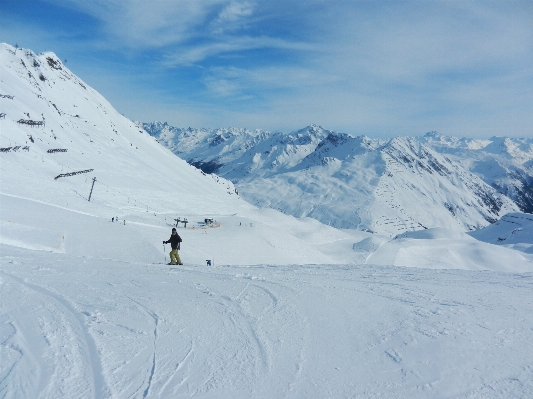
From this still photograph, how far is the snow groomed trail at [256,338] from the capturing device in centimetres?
514

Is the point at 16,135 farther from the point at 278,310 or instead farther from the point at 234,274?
the point at 278,310

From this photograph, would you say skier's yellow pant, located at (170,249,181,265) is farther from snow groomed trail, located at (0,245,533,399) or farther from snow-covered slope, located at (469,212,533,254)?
snow-covered slope, located at (469,212,533,254)

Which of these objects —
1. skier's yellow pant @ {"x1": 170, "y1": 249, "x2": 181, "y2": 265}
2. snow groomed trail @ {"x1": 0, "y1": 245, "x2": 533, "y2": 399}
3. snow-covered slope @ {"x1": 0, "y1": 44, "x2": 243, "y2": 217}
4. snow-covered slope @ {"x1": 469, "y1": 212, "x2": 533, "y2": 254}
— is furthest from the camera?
snow-covered slope @ {"x1": 469, "y1": 212, "x2": 533, "y2": 254}

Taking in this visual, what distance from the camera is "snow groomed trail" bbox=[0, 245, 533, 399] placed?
5141 mm

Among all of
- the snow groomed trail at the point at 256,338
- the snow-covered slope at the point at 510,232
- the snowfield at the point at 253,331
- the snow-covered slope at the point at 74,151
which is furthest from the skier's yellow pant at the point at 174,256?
the snow-covered slope at the point at 510,232

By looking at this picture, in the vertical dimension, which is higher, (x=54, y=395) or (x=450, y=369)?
(x=450, y=369)

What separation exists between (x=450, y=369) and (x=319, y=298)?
12.6 feet

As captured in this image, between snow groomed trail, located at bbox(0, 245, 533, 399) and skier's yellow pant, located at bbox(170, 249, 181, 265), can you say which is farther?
skier's yellow pant, located at bbox(170, 249, 181, 265)

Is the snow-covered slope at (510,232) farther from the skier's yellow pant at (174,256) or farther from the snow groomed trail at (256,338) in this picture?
the snow groomed trail at (256,338)

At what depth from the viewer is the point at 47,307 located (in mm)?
7762

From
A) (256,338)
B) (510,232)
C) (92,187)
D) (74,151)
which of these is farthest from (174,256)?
(510,232)

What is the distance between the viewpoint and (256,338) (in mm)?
6664

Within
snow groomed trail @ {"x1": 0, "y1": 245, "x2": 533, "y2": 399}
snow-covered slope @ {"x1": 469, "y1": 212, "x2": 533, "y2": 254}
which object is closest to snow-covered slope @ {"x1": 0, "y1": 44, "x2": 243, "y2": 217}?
snow groomed trail @ {"x1": 0, "y1": 245, "x2": 533, "y2": 399}

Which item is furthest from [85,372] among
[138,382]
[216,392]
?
[216,392]
